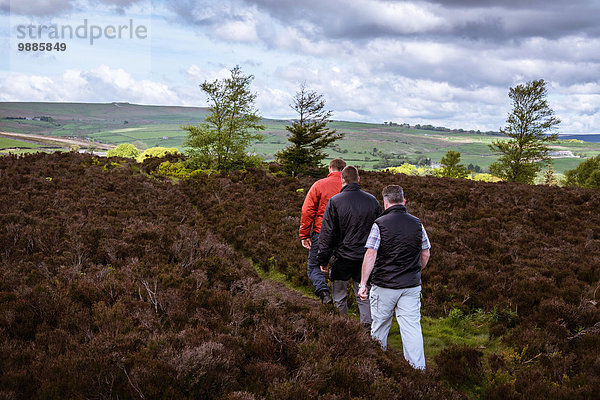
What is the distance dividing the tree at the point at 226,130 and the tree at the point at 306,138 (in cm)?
236

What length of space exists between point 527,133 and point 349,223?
139ft

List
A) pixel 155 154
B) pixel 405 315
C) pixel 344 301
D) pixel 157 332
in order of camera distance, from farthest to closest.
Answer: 1. pixel 155 154
2. pixel 344 301
3. pixel 405 315
4. pixel 157 332

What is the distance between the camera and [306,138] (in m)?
23.9

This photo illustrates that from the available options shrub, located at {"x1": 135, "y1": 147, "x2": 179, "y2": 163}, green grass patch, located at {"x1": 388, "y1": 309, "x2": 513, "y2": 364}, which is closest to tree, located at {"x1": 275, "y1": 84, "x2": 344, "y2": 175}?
shrub, located at {"x1": 135, "y1": 147, "x2": 179, "y2": 163}

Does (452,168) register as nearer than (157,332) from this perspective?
No

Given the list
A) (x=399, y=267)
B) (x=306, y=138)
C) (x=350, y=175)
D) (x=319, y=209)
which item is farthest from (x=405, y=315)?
(x=306, y=138)

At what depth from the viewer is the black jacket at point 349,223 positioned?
17.4 feet

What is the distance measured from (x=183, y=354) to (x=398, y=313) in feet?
9.74

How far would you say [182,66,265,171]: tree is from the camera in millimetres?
22469

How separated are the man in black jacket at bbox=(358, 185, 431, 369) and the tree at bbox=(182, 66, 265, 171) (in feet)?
63.0

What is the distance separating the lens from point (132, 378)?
314 centimetres

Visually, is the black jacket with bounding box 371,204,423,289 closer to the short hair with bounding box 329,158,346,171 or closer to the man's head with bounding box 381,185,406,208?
the man's head with bounding box 381,185,406,208

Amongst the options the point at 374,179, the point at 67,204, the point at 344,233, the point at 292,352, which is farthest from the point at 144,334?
the point at 374,179

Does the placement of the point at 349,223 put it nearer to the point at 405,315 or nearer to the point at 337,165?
the point at 337,165
